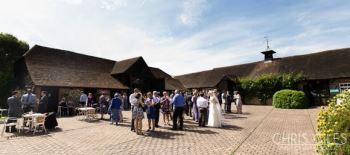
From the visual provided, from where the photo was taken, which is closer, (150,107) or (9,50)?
(150,107)

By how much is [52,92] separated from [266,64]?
27.1 meters

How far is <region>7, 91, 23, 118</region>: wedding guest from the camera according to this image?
11.1 metres

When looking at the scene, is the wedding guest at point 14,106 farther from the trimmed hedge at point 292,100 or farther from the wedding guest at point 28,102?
the trimmed hedge at point 292,100

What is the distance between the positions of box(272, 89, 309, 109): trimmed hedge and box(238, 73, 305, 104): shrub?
14.3 feet

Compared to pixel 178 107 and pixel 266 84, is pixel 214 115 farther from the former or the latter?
pixel 266 84


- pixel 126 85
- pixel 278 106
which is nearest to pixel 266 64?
pixel 278 106

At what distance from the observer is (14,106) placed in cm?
1114

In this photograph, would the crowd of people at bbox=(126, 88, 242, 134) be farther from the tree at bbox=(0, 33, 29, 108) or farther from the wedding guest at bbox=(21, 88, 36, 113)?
the tree at bbox=(0, 33, 29, 108)

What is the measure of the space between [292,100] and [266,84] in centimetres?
664

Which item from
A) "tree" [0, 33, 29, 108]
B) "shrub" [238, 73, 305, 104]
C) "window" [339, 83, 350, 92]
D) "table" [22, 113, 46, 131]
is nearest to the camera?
"table" [22, 113, 46, 131]

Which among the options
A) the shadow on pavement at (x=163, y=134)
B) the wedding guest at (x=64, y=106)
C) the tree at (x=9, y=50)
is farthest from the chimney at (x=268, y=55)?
the tree at (x=9, y=50)

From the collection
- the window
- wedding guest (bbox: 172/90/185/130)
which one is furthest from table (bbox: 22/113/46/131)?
the window

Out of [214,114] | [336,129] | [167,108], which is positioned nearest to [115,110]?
[167,108]

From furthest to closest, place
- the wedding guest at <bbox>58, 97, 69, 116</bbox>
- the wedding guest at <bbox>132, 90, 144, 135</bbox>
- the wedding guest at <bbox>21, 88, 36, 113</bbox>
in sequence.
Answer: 1. the wedding guest at <bbox>58, 97, 69, 116</bbox>
2. the wedding guest at <bbox>21, 88, 36, 113</bbox>
3. the wedding guest at <bbox>132, 90, 144, 135</bbox>
